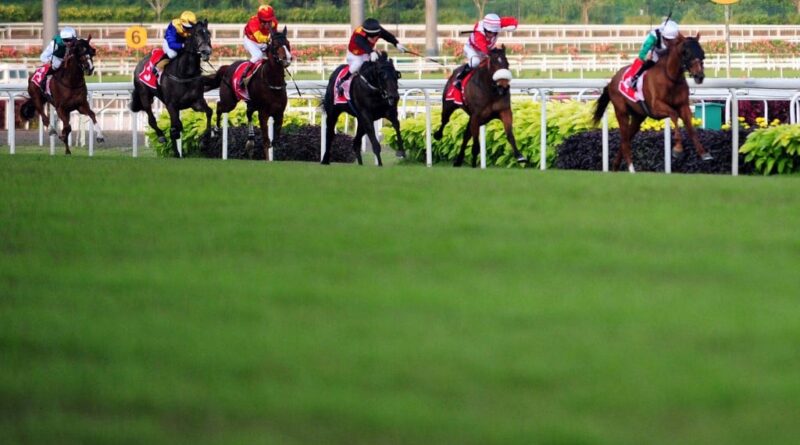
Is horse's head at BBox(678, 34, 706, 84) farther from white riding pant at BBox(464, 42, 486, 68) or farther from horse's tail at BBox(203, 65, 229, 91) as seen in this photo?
horse's tail at BBox(203, 65, 229, 91)

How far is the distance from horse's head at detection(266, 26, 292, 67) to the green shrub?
6.44 feet

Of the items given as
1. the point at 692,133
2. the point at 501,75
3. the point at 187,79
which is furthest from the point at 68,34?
the point at 692,133

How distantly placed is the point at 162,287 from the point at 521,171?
5580 mm

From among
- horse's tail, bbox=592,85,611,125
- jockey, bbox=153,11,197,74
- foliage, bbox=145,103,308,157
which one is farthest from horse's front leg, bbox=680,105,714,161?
foliage, bbox=145,103,308,157

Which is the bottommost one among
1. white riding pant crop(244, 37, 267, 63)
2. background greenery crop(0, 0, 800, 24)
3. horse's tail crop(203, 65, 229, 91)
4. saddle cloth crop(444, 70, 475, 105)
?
saddle cloth crop(444, 70, 475, 105)

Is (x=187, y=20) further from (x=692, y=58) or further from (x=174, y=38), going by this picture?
(x=692, y=58)

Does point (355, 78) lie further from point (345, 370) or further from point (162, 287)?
point (345, 370)

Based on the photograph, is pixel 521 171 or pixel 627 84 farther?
pixel 627 84

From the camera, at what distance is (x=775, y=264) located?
18.7 ft

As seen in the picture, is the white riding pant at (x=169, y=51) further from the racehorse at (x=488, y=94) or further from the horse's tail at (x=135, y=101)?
the racehorse at (x=488, y=94)

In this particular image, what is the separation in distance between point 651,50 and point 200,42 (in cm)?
476

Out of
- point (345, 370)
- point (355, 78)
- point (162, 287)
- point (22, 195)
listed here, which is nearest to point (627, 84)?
point (355, 78)

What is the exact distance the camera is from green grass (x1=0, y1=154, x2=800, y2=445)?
351 centimetres

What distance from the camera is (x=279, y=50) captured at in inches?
575
